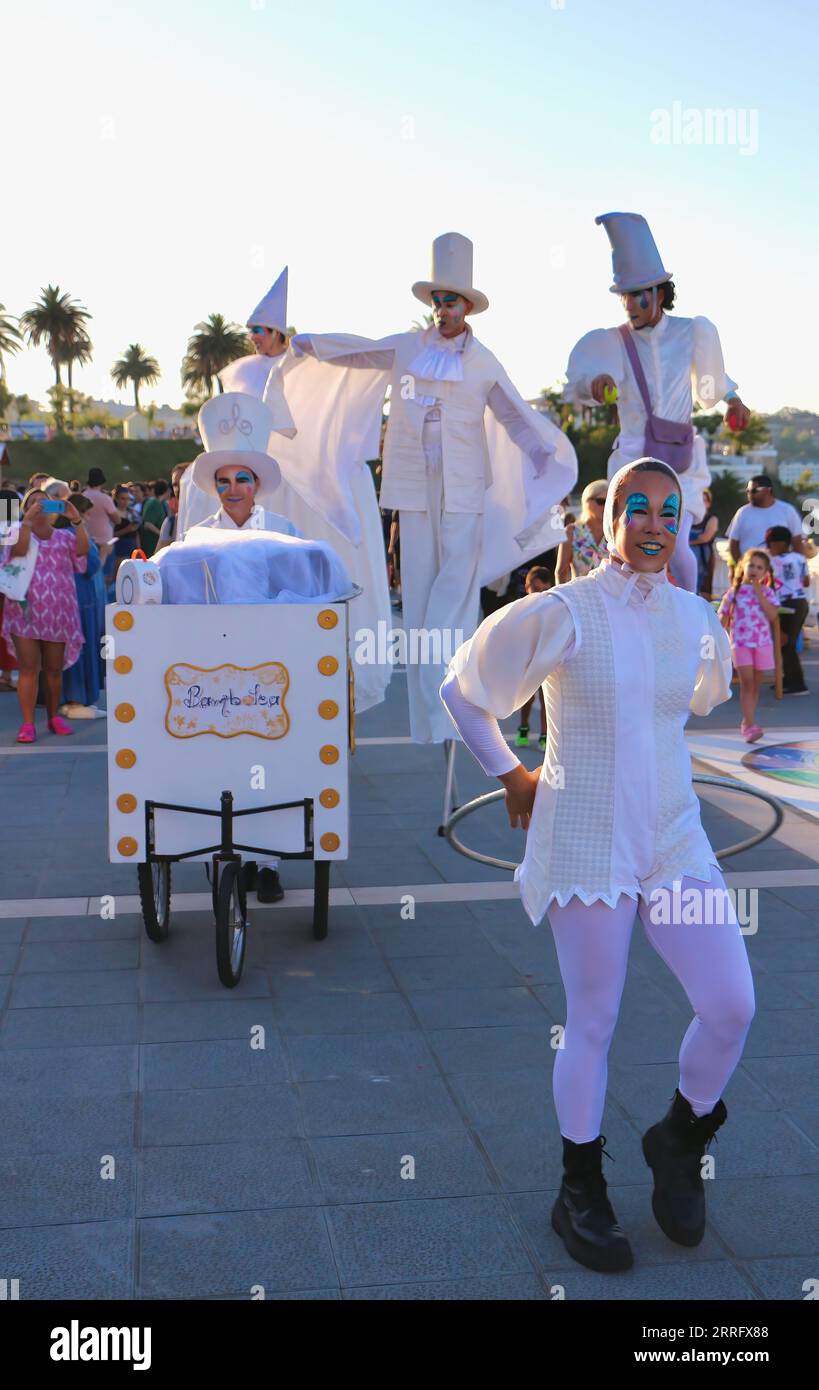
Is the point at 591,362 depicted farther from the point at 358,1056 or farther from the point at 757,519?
the point at 757,519

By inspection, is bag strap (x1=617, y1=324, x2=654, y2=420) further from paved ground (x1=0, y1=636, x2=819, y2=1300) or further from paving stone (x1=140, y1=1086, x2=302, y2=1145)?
paving stone (x1=140, y1=1086, x2=302, y2=1145)

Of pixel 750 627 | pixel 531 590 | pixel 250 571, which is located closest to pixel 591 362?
pixel 250 571

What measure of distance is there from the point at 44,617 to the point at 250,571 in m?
5.50

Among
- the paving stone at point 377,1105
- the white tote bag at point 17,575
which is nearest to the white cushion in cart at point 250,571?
the paving stone at point 377,1105

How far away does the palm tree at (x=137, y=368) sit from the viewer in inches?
4545

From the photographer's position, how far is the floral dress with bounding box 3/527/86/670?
1048 cm

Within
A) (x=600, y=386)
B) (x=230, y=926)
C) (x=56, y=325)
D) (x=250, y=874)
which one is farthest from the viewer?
(x=56, y=325)

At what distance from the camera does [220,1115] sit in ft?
13.0

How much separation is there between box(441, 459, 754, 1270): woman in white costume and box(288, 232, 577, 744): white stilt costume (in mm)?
→ 3813

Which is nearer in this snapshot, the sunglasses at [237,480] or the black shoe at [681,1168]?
the black shoe at [681,1168]

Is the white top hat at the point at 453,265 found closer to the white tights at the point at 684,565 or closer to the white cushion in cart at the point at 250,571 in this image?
the white tights at the point at 684,565

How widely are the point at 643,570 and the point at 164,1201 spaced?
1.89 m

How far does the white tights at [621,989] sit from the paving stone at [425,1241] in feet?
0.97

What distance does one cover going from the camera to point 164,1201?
11.4 feet
